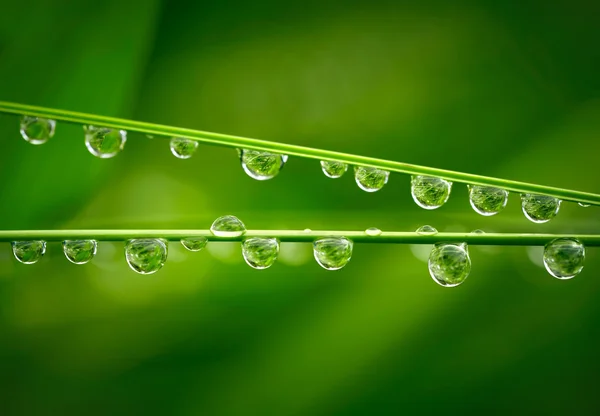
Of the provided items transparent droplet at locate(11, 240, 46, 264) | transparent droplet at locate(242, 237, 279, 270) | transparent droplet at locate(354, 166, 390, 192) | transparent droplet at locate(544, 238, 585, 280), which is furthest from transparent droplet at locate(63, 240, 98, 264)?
transparent droplet at locate(544, 238, 585, 280)

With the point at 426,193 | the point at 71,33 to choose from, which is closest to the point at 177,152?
the point at 426,193

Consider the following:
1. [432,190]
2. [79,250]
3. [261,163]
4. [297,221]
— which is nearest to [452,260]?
[432,190]

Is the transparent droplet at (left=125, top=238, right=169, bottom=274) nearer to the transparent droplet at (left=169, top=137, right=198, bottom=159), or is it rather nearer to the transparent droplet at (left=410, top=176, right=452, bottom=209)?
the transparent droplet at (left=169, top=137, right=198, bottom=159)

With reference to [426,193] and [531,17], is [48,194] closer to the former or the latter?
[426,193]

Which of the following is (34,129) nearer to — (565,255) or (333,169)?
(333,169)

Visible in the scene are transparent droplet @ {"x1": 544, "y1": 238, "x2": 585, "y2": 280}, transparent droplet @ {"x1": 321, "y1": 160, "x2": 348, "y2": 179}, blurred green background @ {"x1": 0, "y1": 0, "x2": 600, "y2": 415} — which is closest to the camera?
transparent droplet @ {"x1": 544, "y1": 238, "x2": 585, "y2": 280}
